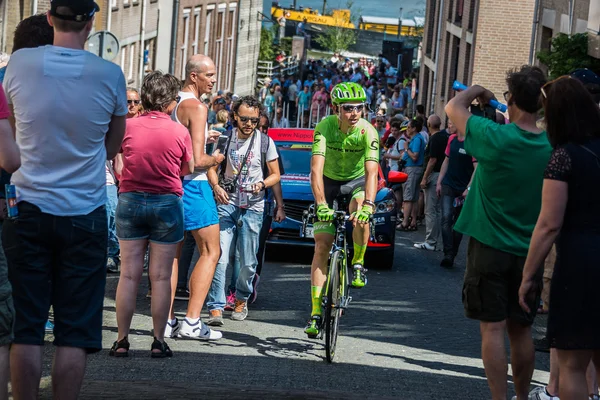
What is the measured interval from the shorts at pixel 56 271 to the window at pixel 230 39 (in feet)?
177

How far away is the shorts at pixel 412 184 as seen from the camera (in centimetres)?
1970

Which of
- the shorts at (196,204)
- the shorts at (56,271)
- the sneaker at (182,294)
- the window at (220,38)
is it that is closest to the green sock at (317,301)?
the shorts at (196,204)

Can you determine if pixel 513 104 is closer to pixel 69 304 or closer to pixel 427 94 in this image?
pixel 69 304

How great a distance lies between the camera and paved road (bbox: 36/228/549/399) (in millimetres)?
6980

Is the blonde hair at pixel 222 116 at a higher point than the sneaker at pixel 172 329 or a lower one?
higher

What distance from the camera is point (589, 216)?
545 centimetres

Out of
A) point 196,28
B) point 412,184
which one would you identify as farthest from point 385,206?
point 196,28

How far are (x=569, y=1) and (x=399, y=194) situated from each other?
5.55m

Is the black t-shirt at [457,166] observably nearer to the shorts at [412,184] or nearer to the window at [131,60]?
the shorts at [412,184]

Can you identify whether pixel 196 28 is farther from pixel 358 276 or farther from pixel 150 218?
pixel 150 218

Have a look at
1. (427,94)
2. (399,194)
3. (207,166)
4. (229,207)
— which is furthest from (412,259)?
(427,94)

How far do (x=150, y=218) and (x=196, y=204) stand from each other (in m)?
0.97

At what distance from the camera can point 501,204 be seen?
6180 millimetres

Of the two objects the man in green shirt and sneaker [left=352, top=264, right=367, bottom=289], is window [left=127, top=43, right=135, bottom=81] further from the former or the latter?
the man in green shirt
